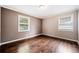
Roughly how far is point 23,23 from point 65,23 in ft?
8.42

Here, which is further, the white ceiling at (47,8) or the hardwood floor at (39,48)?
the white ceiling at (47,8)

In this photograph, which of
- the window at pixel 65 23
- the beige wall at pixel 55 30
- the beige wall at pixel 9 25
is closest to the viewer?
the beige wall at pixel 9 25

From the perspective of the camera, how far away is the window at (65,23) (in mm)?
3207

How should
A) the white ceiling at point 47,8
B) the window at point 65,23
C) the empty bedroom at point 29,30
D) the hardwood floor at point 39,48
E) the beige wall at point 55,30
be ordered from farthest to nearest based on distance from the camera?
the window at point 65,23 → the beige wall at point 55,30 → the white ceiling at point 47,8 → the empty bedroom at point 29,30 → the hardwood floor at point 39,48

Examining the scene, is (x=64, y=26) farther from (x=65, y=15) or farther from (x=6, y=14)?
(x=6, y=14)

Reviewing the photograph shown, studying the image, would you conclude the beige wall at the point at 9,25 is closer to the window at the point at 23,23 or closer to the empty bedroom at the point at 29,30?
the empty bedroom at the point at 29,30

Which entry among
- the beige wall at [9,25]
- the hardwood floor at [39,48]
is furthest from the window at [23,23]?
the hardwood floor at [39,48]

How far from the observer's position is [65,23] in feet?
11.3

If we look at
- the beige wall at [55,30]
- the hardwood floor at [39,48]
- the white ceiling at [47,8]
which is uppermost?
the white ceiling at [47,8]

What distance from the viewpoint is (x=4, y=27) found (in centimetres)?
253

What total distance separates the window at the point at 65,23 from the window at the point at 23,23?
7.13 ft

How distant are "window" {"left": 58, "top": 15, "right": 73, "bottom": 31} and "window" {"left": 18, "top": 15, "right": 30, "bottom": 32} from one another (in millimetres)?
2173
